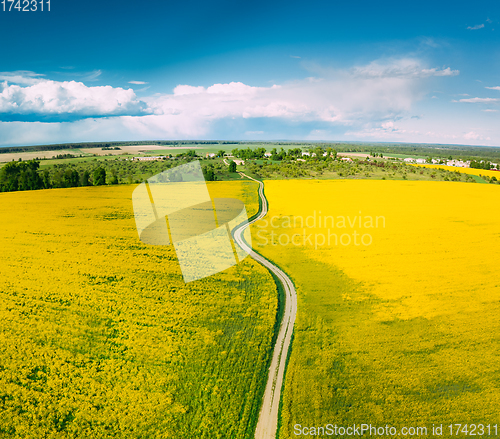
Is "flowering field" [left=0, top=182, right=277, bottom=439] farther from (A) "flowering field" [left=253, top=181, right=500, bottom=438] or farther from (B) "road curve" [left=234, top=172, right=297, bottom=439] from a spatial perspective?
(A) "flowering field" [left=253, top=181, right=500, bottom=438]

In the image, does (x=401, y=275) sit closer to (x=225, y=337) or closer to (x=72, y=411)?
(x=225, y=337)

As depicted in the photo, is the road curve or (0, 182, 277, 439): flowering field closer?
(0, 182, 277, 439): flowering field

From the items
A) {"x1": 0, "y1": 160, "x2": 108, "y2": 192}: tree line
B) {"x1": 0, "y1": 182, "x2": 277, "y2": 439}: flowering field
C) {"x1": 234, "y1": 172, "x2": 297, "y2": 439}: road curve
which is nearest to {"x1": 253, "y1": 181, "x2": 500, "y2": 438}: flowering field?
{"x1": 234, "y1": 172, "x2": 297, "y2": 439}: road curve

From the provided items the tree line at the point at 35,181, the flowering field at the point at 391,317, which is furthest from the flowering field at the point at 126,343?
the tree line at the point at 35,181

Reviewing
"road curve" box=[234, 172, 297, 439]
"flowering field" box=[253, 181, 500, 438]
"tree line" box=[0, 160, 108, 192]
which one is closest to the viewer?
"road curve" box=[234, 172, 297, 439]

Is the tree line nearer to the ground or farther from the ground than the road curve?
farther from the ground

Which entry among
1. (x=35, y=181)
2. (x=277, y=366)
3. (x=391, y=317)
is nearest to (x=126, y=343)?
A: (x=277, y=366)

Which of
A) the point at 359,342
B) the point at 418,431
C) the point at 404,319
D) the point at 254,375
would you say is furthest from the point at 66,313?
the point at 404,319
